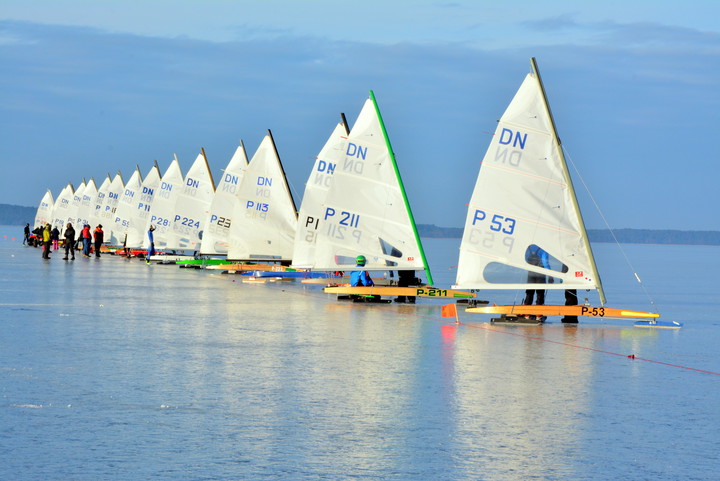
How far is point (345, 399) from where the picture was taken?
11383 millimetres

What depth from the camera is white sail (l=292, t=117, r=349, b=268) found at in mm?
34719

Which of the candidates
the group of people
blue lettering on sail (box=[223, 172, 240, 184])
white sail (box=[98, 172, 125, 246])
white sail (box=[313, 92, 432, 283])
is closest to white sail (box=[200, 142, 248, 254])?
blue lettering on sail (box=[223, 172, 240, 184])

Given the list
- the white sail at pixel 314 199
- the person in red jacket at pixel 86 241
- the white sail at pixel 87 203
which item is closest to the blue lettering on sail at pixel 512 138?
the white sail at pixel 314 199

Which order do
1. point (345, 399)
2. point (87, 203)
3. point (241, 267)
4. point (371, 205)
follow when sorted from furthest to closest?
1. point (87, 203)
2. point (241, 267)
3. point (371, 205)
4. point (345, 399)

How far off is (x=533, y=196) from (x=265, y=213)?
19.6 m

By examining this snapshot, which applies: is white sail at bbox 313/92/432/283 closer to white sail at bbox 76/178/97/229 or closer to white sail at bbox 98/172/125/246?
white sail at bbox 98/172/125/246

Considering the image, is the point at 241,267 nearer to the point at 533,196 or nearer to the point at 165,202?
the point at 165,202

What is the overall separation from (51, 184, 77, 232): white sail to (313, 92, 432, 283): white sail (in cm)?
6441

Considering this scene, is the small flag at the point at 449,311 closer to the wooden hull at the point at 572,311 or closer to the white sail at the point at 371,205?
the wooden hull at the point at 572,311

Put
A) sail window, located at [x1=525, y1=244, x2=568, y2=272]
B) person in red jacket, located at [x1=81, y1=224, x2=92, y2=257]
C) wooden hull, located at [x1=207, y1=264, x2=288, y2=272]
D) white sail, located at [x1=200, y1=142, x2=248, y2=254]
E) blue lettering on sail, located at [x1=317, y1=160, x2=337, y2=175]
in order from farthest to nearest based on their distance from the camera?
person in red jacket, located at [x1=81, y1=224, x2=92, y2=257] → white sail, located at [x1=200, y1=142, x2=248, y2=254] → wooden hull, located at [x1=207, y1=264, x2=288, y2=272] → blue lettering on sail, located at [x1=317, y1=160, x2=337, y2=175] → sail window, located at [x1=525, y1=244, x2=568, y2=272]

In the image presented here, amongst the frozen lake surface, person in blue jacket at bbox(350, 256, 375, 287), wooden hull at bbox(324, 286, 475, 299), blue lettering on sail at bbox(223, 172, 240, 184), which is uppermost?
blue lettering on sail at bbox(223, 172, 240, 184)

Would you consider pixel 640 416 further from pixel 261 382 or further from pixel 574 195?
pixel 574 195

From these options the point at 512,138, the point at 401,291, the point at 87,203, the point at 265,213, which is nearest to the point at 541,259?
the point at 512,138

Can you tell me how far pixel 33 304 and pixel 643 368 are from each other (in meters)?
13.7
